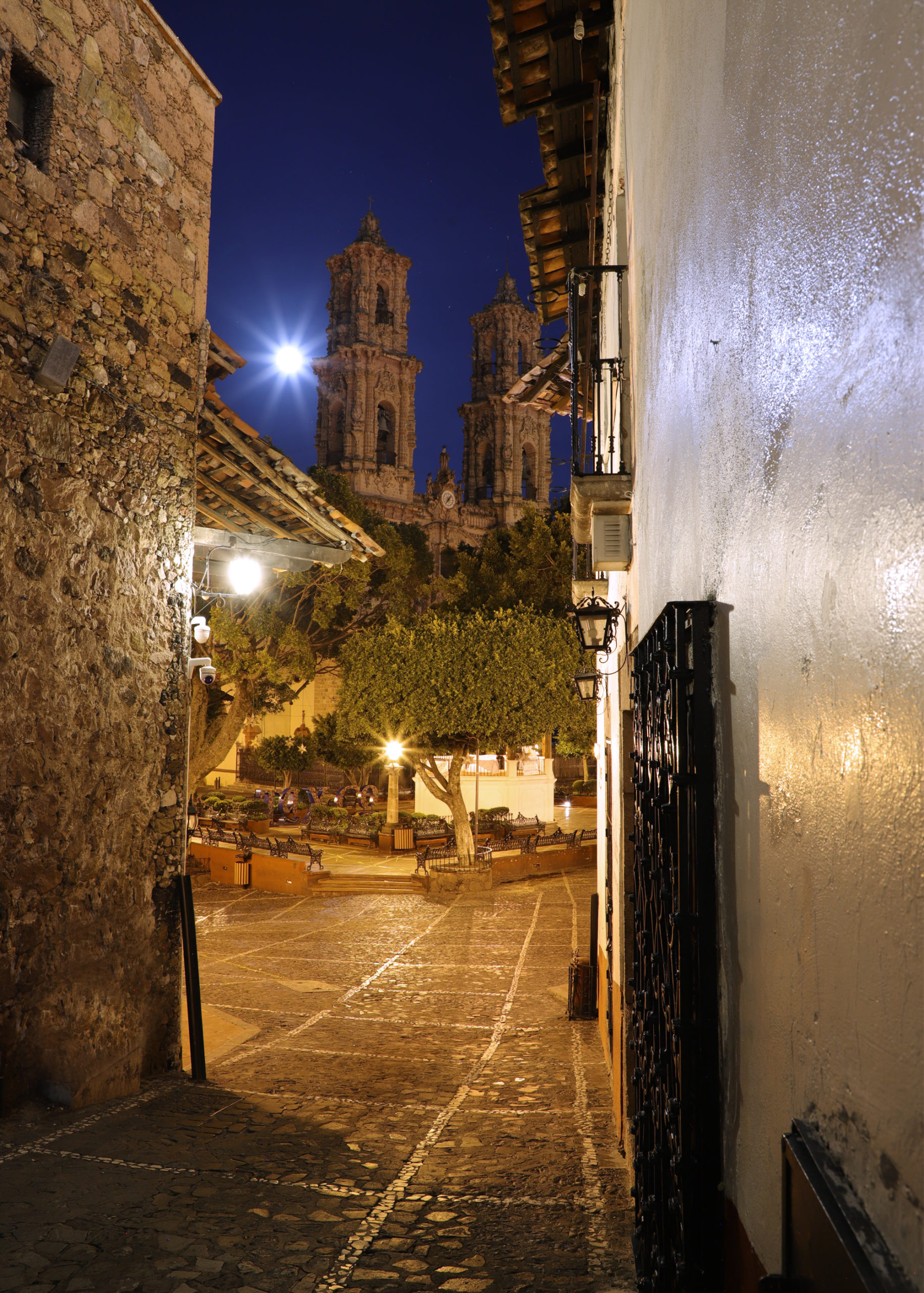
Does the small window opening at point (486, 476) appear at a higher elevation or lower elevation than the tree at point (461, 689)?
higher

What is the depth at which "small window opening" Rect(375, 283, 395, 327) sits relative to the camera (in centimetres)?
4547

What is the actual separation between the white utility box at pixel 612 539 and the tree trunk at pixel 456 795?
42.5 ft

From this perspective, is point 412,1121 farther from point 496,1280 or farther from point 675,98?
point 675,98

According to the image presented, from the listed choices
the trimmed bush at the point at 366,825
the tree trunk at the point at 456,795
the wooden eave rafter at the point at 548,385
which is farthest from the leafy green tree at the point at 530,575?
the wooden eave rafter at the point at 548,385

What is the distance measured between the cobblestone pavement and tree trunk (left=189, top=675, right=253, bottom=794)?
8816mm

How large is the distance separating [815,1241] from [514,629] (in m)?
17.1

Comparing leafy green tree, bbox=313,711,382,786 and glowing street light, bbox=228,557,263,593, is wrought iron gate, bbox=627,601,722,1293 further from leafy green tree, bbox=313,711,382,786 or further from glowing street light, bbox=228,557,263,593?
leafy green tree, bbox=313,711,382,786

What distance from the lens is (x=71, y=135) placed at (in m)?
5.62

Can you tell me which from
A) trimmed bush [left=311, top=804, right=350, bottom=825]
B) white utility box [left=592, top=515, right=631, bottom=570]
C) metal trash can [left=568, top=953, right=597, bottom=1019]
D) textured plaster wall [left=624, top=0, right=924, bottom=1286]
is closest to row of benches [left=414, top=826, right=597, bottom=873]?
trimmed bush [left=311, top=804, right=350, bottom=825]

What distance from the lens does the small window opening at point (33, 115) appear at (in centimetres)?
541

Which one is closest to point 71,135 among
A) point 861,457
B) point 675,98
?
point 675,98

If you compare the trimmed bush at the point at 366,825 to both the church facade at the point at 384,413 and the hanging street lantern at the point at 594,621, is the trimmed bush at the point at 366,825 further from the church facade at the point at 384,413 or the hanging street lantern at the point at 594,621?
the church facade at the point at 384,413

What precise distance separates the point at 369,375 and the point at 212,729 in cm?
2995

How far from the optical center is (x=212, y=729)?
18.7 m
